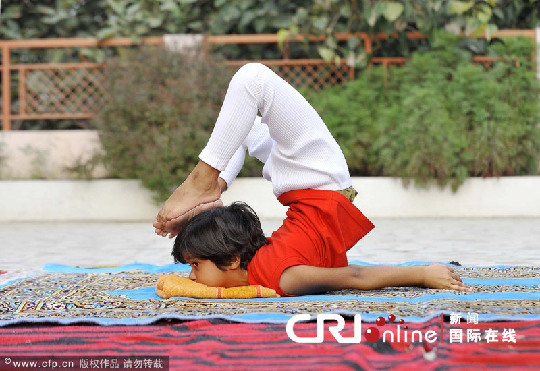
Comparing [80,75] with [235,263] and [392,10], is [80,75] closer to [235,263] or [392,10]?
[392,10]

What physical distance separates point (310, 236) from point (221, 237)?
1.04ft

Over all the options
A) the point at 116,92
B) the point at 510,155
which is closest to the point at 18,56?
the point at 116,92

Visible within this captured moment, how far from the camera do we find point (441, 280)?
2887mm

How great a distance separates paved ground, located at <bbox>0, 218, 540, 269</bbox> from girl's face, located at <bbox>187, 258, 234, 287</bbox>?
5.68ft

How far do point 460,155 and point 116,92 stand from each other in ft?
11.3

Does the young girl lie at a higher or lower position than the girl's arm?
higher

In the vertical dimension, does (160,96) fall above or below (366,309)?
above

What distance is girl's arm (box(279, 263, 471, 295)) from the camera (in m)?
2.72

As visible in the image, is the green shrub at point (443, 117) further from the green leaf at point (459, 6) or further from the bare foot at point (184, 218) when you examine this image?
the bare foot at point (184, 218)

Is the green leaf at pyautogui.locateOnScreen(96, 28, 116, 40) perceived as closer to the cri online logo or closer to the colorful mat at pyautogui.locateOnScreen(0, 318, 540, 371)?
the colorful mat at pyautogui.locateOnScreen(0, 318, 540, 371)

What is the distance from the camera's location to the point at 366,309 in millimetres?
2424

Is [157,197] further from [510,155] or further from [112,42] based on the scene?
[510,155]

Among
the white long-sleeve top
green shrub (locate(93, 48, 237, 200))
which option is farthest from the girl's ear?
green shrub (locate(93, 48, 237, 200))

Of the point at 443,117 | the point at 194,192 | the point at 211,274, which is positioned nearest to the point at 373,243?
the point at 443,117
